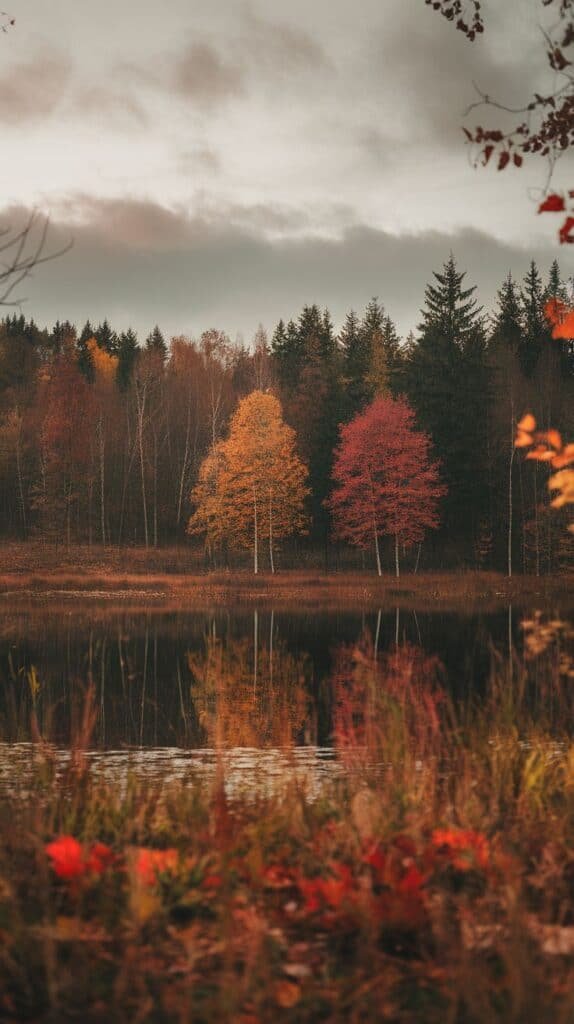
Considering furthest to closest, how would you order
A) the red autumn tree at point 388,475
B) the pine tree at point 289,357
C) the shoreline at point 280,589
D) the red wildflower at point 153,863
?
1. the pine tree at point 289,357
2. the red autumn tree at point 388,475
3. the shoreline at point 280,589
4. the red wildflower at point 153,863

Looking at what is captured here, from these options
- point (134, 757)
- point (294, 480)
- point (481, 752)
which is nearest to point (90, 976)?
point (481, 752)

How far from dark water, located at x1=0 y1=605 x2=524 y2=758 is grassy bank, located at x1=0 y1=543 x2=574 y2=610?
5.91 m

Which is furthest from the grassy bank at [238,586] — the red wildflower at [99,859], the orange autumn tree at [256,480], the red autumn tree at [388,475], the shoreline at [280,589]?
Result: the red wildflower at [99,859]

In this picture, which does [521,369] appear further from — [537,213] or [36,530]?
[537,213]

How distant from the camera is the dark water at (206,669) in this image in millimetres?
12672

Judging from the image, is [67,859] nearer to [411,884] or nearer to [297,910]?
[297,910]

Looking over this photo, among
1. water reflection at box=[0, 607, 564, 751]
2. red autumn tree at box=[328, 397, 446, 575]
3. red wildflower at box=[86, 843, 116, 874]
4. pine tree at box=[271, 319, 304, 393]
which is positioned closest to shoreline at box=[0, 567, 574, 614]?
red autumn tree at box=[328, 397, 446, 575]

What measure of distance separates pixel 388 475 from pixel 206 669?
30.0 metres

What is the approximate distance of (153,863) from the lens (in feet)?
16.0

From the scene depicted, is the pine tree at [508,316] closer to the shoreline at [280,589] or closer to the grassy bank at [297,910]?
the shoreline at [280,589]

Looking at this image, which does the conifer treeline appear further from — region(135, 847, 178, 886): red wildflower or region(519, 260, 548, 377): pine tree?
region(135, 847, 178, 886): red wildflower

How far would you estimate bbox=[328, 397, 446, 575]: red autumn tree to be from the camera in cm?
4831

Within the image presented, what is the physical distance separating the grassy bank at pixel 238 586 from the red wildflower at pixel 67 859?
3222 centimetres

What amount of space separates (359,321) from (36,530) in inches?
1306
